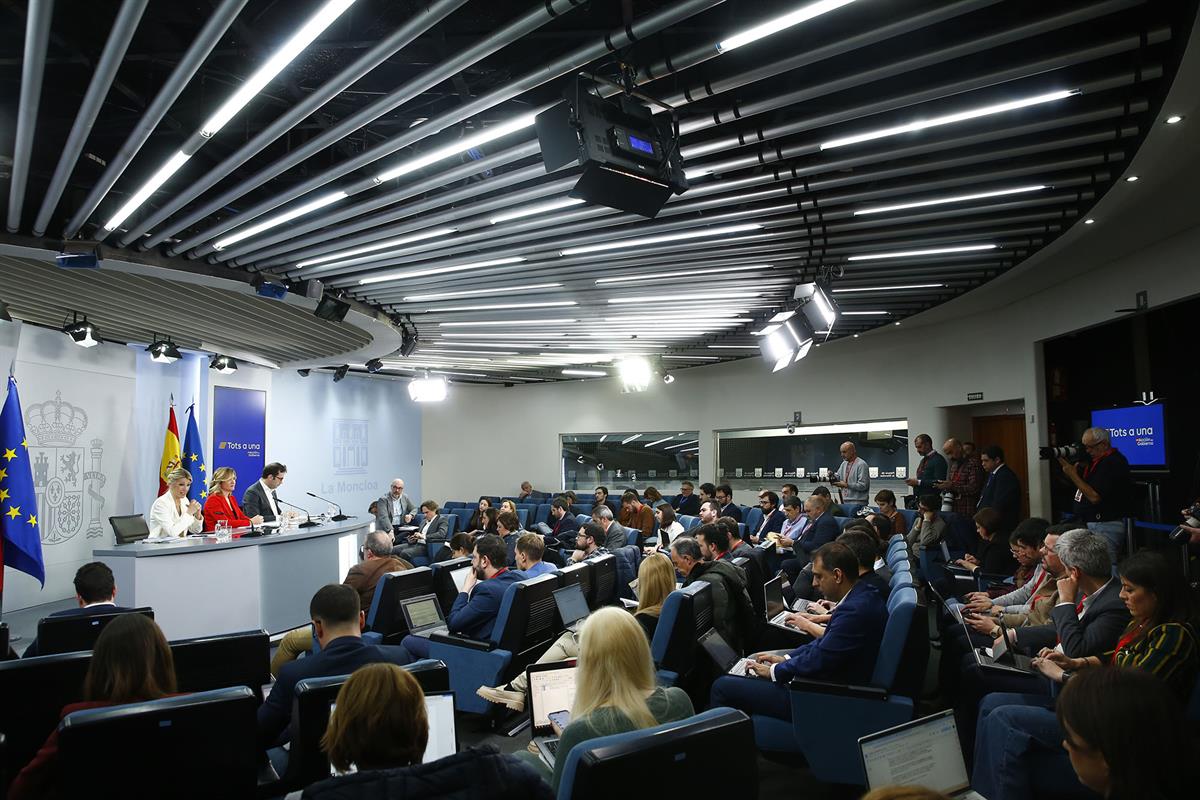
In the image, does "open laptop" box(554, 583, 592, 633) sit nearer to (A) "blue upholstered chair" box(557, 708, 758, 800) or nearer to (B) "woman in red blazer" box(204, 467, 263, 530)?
(A) "blue upholstered chair" box(557, 708, 758, 800)

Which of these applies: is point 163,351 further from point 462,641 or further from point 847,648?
point 847,648

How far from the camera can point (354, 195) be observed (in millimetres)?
5117

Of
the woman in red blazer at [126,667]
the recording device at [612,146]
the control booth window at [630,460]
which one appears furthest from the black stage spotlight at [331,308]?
the control booth window at [630,460]

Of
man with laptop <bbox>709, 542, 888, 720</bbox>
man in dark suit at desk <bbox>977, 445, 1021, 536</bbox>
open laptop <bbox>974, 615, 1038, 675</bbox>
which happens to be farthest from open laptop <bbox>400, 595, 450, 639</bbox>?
man in dark suit at desk <bbox>977, 445, 1021, 536</bbox>

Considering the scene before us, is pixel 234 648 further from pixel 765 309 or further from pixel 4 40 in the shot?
pixel 765 309

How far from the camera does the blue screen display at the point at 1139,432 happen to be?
6820 mm

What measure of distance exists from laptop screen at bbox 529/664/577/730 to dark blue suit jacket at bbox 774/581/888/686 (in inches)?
42.6

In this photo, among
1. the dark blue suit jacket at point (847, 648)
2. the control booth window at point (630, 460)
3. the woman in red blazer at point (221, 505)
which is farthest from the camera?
the control booth window at point (630, 460)

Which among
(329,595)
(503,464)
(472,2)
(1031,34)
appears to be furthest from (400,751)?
(503,464)

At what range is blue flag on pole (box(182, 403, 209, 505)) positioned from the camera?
10.3 meters

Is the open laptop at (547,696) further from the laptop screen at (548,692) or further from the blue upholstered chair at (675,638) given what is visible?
the blue upholstered chair at (675,638)

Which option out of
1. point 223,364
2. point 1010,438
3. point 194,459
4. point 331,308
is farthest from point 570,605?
point 223,364

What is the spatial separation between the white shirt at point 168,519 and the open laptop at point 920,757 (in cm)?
678

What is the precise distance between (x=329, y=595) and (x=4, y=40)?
3.21 metres
